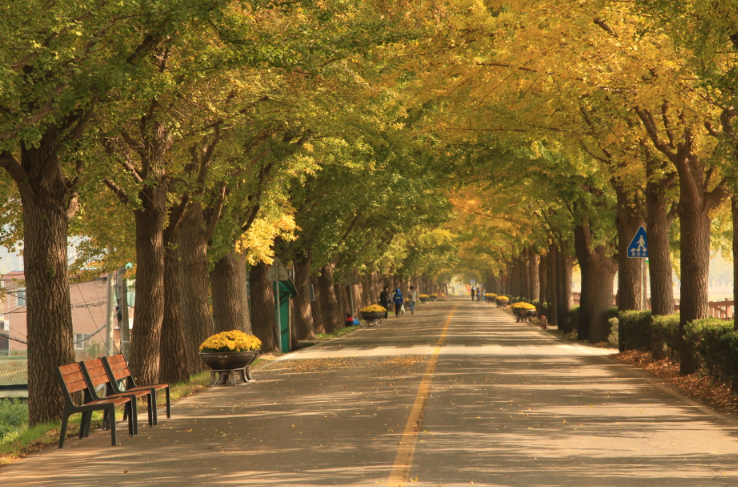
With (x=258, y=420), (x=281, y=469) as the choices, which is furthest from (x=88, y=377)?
(x=281, y=469)

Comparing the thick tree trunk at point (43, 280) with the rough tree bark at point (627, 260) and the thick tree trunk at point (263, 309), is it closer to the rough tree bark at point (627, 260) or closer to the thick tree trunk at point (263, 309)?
the rough tree bark at point (627, 260)

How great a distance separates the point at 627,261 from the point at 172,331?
42.0 feet

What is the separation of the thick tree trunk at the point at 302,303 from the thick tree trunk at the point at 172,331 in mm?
16395

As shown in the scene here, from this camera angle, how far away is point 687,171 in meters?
16.9

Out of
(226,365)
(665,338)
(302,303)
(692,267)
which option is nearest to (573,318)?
(302,303)

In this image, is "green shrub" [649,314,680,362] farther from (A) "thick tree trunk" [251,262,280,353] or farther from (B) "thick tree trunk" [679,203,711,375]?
(A) "thick tree trunk" [251,262,280,353]

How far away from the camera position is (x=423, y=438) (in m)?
9.62

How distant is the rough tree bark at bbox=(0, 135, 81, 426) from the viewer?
11805 mm

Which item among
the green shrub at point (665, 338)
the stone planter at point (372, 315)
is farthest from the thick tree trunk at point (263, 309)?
the stone planter at point (372, 315)

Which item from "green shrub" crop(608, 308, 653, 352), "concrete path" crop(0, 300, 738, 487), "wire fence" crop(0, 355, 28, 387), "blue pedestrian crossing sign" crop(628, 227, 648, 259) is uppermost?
"blue pedestrian crossing sign" crop(628, 227, 648, 259)

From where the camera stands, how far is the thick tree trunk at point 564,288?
33.8 meters

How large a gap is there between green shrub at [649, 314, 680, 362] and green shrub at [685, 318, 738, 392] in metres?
1.61

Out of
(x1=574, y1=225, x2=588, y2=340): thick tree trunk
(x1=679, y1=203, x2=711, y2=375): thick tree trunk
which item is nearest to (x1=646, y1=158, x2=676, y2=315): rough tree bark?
(x1=679, y1=203, x2=711, y2=375): thick tree trunk

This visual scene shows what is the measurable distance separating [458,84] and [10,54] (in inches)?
315
